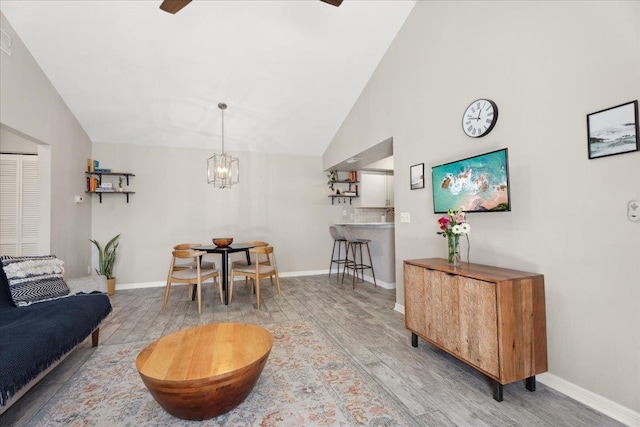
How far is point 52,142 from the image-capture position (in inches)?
139

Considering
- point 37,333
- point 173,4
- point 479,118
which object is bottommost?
point 37,333

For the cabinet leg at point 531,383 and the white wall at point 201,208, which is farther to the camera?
the white wall at point 201,208

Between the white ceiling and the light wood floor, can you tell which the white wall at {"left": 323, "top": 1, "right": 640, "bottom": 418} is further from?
the white ceiling

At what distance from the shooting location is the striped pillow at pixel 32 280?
2355 millimetres

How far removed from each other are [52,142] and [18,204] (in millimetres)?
1490

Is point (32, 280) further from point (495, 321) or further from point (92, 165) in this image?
point (495, 321)

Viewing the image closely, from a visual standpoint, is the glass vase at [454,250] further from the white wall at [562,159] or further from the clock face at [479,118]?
the clock face at [479,118]

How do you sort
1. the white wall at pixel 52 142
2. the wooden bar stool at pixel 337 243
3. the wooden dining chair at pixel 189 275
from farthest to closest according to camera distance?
1. the wooden bar stool at pixel 337 243
2. the wooden dining chair at pixel 189 275
3. the white wall at pixel 52 142

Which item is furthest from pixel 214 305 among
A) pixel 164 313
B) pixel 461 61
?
pixel 461 61

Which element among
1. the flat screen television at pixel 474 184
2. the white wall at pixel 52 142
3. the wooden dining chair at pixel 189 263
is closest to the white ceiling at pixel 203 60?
the white wall at pixel 52 142

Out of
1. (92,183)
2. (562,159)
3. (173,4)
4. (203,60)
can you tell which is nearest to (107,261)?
(92,183)

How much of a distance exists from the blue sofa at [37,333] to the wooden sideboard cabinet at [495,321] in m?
2.63

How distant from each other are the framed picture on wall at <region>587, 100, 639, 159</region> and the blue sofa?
136 inches

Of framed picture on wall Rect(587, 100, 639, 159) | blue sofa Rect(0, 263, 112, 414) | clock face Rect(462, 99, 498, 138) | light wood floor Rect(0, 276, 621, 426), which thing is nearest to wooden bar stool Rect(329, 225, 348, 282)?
light wood floor Rect(0, 276, 621, 426)
